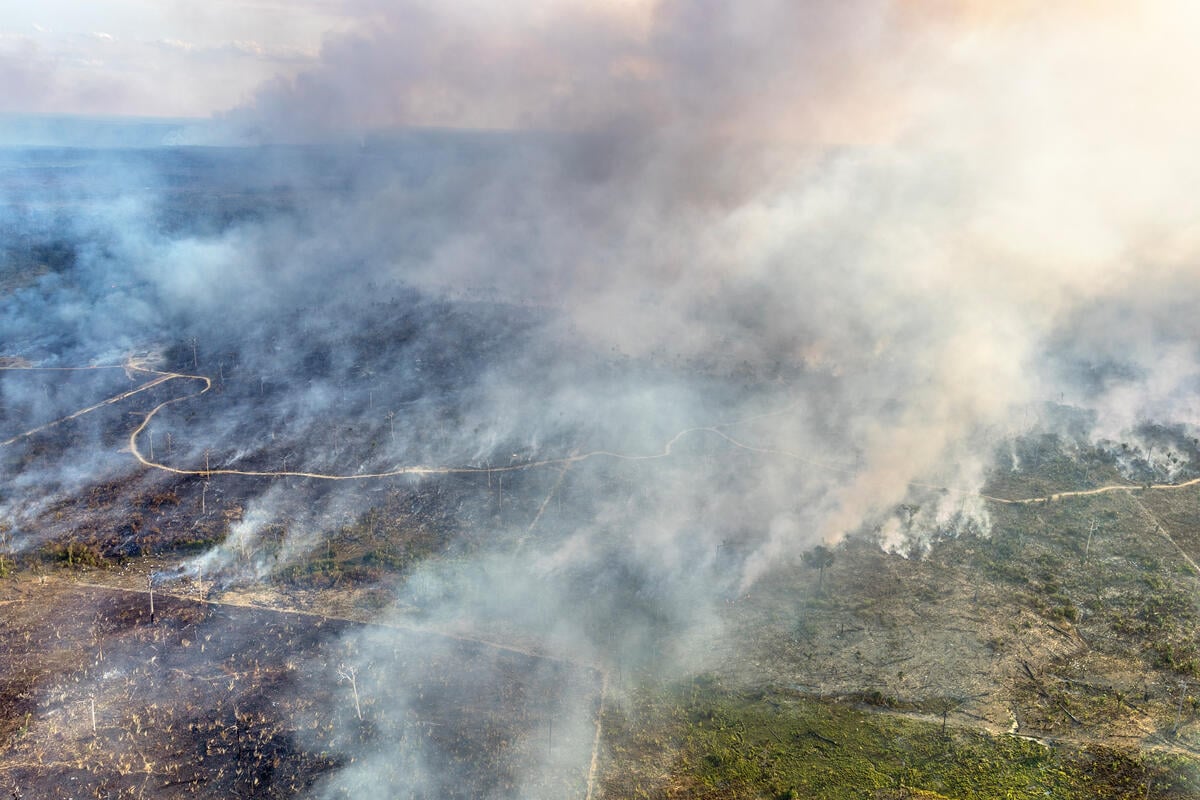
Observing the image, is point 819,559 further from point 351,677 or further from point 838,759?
point 351,677

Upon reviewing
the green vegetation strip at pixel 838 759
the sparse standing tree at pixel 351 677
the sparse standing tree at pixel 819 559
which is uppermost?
the sparse standing tree at pixel 819 559

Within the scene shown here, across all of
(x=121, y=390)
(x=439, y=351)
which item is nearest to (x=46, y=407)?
(x=121, y=390)

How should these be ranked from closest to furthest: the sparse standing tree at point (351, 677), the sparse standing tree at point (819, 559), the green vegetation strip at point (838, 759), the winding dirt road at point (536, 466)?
1. the green vegetation strip at point (838, 759)
2. the sparse standing tree at point (351, 677)
3. the sparse standing tree at point (819, 559)
4. the winding dirt road at point (536, 466)

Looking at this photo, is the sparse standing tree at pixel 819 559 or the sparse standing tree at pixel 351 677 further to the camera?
the sparse standing tree at pixel 819 559

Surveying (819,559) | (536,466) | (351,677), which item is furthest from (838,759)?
(536,466)

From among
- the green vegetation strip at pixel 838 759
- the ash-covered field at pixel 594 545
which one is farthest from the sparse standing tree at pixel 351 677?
the green vegetation strip at pixel 838 759

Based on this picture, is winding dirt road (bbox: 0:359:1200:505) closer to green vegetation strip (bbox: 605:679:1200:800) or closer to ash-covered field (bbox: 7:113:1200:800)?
ash-covered field (bbox: 7:113:1200:800)

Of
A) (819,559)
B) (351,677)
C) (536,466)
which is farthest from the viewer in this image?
(536,466)

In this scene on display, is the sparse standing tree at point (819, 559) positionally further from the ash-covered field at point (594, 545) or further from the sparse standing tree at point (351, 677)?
the sparse standing tree at point (351, 677)

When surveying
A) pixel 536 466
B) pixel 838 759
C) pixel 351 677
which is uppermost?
pixel 536 466
